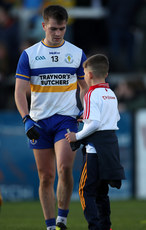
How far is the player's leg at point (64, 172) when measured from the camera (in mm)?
6980

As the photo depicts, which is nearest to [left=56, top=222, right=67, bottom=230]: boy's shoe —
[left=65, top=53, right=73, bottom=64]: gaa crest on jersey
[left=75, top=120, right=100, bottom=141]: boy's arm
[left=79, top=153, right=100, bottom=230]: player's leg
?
[left=79, top=153, right=100, bottom=230]: player's leg

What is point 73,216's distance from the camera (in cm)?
975

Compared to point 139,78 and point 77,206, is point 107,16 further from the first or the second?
point 77,206

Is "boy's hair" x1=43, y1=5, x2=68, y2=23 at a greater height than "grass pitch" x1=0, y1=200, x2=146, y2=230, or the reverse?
"boy's hair" x1=43, y1=5, x2=68, y2=23

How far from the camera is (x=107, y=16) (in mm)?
14859

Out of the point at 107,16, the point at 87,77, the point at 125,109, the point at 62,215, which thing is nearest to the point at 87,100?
the point at 87,77

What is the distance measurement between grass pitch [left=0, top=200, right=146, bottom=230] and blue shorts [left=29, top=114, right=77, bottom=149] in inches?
48.4

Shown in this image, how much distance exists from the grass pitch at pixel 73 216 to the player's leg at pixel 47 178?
74cm

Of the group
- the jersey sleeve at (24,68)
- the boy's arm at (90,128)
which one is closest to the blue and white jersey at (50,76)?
the jersey sleeve at (24,68)

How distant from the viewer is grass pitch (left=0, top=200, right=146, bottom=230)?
8.05 metres

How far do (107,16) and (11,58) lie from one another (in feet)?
8.32

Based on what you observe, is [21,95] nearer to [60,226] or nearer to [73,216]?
[60,226]

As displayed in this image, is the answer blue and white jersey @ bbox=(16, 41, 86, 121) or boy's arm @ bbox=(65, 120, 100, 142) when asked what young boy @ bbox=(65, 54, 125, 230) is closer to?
boy's arm @ bbox=(65, 120, 100, 142)

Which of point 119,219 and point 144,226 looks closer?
point 144,226
